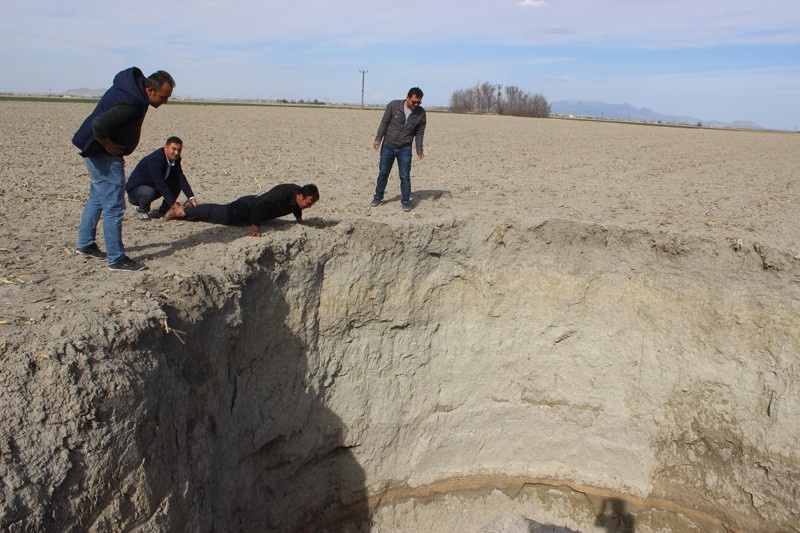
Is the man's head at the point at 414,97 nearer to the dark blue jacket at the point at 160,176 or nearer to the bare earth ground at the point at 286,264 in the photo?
the bare earth ground at the point at 286,264

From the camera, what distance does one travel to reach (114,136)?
4.36 meters

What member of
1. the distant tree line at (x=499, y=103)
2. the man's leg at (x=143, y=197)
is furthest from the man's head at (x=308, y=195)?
the distant tree line at (x=499, y=103)

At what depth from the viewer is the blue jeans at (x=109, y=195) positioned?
4.52 meters

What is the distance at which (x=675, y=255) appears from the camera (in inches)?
259

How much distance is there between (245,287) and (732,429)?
6.13m

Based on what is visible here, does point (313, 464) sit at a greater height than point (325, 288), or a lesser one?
lesser

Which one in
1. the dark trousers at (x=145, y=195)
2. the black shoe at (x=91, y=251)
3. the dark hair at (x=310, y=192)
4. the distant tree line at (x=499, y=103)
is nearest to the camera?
the black shoe at (x=91, y=251)

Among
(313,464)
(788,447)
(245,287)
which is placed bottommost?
(313,464)

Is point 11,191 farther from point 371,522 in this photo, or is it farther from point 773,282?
point 773,282

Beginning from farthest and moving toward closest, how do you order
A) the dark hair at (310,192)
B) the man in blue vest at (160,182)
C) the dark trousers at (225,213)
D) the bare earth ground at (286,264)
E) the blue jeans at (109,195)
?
the dark trousers at (225,213)
the man in blue vest at (160,182)
the dark hair at (310,192)
the blue jeans at (109,195)
the bare earth ground at (286,264)

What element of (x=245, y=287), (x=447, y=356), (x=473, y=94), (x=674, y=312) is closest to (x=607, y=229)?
(x=674, y=312)

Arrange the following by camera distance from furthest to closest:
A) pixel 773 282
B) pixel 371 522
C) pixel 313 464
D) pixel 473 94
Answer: pixel 473 94, pixel 371 522, pixel 313 464, pixel 773 282

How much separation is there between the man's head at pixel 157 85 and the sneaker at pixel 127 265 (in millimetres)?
1443

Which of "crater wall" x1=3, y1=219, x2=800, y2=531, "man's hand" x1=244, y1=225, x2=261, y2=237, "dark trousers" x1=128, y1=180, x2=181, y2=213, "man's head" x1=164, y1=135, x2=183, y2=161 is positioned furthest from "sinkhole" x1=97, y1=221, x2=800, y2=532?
"dark trousers" x1=128, y1=180, x2=181, y2=213
